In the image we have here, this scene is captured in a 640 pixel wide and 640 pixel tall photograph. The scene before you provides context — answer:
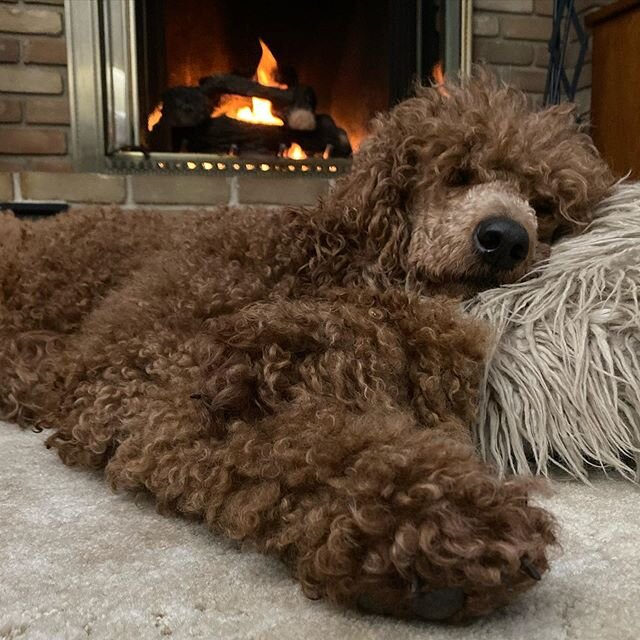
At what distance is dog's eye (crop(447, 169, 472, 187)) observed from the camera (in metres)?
1.33

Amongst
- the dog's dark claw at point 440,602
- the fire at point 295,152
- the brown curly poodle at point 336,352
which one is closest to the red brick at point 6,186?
the fire at point 295,152

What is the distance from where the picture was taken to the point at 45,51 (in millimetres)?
2998

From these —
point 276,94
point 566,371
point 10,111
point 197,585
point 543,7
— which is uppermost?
point 543,7

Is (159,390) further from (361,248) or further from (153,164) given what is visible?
(153,164)

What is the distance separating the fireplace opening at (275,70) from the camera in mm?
3242

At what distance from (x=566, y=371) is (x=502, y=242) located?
23cm

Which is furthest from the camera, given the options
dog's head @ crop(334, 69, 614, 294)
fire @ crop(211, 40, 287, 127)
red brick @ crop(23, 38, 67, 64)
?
fire @ crop(211, 40, 287, 127)

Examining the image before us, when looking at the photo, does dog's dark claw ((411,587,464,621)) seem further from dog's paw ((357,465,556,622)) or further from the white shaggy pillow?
the white shaggy pillow

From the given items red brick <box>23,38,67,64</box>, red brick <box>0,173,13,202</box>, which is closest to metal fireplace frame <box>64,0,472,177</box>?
red brick <box>23,38,67,64</box>

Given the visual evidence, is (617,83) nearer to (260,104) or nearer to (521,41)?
(521,41)

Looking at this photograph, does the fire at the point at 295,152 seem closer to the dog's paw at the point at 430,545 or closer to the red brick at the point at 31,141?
the red brick at the point at 31,141

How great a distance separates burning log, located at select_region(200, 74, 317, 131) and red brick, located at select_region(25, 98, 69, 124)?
58cm

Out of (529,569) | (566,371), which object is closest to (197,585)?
(529,569)

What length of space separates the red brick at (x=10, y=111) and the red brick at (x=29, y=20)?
10.4 inches
